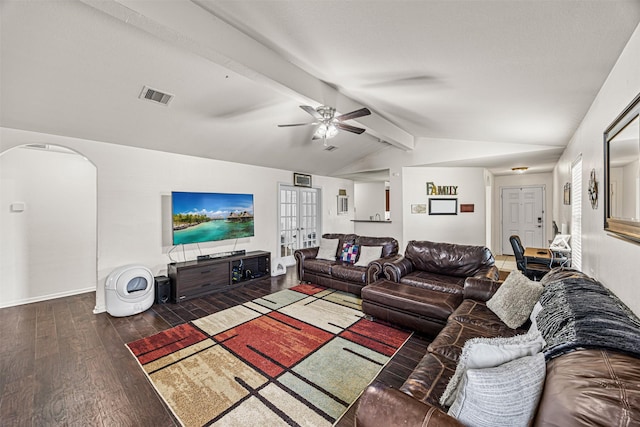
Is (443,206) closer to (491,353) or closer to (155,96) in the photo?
(491,353)

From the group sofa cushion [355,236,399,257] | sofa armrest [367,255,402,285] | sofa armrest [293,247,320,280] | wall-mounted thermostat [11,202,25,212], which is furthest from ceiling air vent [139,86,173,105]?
sofa cushion [355,236,399,257]

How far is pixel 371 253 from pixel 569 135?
308 centimetres

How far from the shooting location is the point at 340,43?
2.07 metres

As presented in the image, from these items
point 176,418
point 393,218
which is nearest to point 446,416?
point 176,418

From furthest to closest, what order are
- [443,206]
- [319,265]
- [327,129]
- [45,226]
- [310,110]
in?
[443,206], [319,265], [45,226], [327,129], [310,110]

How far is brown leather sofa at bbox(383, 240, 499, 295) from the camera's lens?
3.34m

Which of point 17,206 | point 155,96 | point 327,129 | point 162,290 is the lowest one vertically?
point 162,290

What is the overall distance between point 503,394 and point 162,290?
4.21m

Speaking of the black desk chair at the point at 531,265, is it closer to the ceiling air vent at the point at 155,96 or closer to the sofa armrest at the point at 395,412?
the sofa armrest at the point at 395,412

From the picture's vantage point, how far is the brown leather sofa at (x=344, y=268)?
157 inches

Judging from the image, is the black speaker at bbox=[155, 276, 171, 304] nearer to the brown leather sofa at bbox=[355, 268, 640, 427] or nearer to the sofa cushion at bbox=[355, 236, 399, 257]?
the sofa cushion at bbox=[355, 236, 399, 257]

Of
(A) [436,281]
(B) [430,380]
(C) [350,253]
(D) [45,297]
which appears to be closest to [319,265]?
(C) [350,253]

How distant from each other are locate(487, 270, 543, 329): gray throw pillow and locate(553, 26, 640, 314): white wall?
443 mm

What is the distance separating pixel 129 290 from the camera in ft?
11.6
